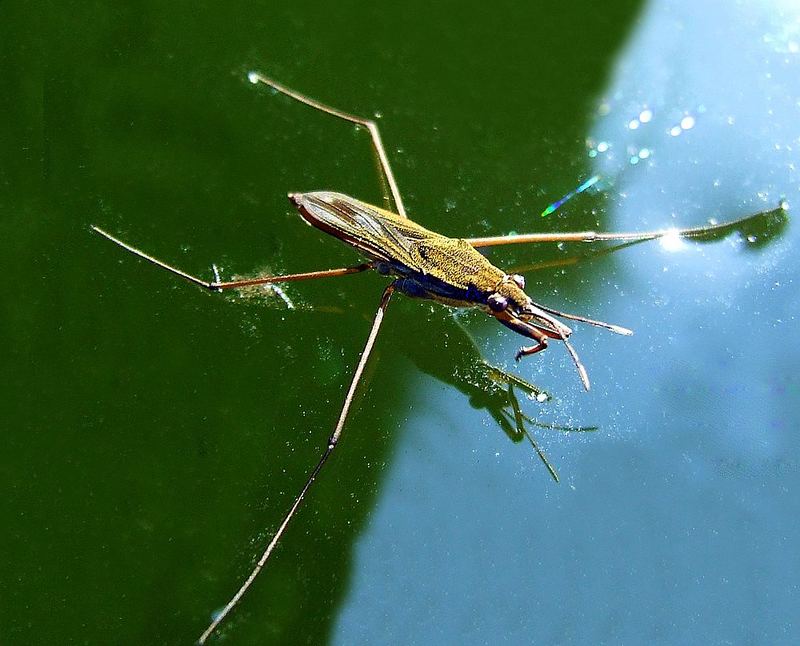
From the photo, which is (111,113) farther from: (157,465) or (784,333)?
(784,333)

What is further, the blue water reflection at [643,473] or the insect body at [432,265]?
the insect body at [432,265]

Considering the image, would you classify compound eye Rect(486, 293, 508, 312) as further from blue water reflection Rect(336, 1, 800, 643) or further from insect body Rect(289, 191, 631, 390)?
blue water reflection Rect(336, 1, 800, 643)

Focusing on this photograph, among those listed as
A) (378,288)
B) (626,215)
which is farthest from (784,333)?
(378,288)

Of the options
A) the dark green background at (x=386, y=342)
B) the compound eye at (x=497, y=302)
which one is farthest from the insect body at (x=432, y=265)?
the dark green background at (x=386, y=342)

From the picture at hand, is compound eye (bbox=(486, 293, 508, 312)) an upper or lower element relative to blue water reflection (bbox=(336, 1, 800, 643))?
upper

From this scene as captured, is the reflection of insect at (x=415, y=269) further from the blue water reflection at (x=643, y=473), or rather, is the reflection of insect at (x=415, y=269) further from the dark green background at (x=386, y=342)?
the blue water reflection at (x=643, y=473)

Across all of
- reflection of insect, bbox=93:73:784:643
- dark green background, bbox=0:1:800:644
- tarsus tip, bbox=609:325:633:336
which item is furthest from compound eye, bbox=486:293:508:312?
tarsus tip, bbox=609:325:633:336

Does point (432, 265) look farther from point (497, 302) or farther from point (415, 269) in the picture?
point (497, 302)
